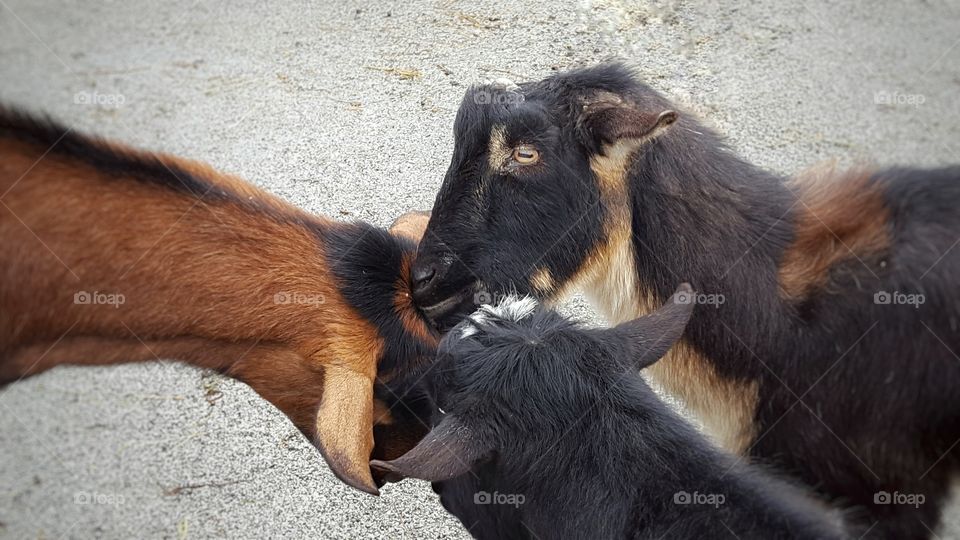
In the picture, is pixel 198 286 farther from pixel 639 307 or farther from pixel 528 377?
pixel 639 307

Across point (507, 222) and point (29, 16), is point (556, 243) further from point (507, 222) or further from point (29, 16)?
point (29, 16)

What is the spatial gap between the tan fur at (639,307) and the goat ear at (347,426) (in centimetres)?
131

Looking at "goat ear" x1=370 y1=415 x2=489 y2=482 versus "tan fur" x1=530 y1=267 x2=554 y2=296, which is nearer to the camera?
"goat ear" x1=370 y1=415 x2=489 y2=482

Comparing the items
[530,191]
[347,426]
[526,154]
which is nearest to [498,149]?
[526,154]

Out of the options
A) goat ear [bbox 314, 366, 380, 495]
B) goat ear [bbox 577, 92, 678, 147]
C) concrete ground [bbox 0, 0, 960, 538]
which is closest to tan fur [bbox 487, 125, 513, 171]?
goat ear [bbox 577, 92, 678, 147]

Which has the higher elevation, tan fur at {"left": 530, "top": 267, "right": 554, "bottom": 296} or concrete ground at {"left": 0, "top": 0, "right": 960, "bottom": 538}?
tan fur at {"left": 530, "top": 267, "right": 554, "bottom": 296}

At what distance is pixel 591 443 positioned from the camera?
3.17 meters

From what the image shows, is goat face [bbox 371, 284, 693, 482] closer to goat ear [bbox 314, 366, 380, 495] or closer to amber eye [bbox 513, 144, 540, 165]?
goat ear [bbox 314, 366, 380, 495]

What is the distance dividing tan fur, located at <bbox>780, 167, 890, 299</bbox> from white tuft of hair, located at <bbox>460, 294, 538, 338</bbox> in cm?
123

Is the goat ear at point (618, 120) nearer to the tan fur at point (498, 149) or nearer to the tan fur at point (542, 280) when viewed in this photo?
the tan fur at point (498, 149)

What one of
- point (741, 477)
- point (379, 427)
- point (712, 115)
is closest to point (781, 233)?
point (741, 477)

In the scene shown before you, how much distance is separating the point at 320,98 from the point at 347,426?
212 inches

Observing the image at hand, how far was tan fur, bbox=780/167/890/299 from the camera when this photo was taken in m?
3.73

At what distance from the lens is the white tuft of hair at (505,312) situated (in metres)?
3.47
